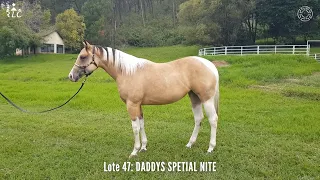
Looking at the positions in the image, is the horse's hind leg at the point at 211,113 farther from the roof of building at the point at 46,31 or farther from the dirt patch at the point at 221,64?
the roof of building at the point at 46,31

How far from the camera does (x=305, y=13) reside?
2659 centimetres

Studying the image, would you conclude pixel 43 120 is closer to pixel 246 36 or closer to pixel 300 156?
pixel 300 156

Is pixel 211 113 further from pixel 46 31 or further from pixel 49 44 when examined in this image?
pixel 49 44

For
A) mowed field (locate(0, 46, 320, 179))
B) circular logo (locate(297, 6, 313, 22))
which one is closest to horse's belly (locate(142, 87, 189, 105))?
mowed field (locate(0, 46, 320, 179))

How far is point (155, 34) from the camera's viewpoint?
41.8 metres

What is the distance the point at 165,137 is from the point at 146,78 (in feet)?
5.20

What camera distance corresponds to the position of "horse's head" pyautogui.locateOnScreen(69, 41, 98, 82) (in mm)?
4656

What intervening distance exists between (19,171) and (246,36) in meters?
27.7

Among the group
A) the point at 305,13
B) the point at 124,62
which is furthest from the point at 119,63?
the point at 305,13

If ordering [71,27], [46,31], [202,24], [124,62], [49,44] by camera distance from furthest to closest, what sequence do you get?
[49,44]
[71,27]
[46,31]
[202,24]
[124,62]

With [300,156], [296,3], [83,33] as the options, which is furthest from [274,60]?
[83,33]

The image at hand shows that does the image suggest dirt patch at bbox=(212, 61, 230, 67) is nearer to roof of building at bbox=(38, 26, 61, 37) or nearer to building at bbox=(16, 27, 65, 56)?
building at bbox=(16, 27, 65, 56)

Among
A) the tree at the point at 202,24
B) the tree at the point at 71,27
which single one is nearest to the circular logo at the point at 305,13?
the tree at the point at 202,24

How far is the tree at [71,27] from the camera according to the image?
3388 centimetres
